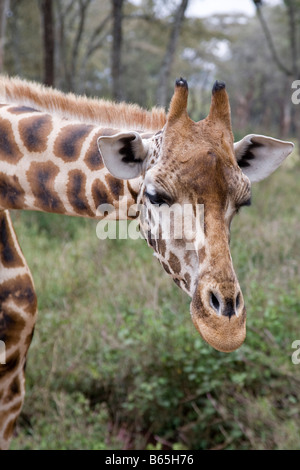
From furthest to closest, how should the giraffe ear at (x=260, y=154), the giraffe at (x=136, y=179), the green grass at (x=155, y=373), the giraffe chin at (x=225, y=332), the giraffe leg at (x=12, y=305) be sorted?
the green grass at (x=155, y=373), the giraffe leg at (x=12, y=305), the giraffe ear at (x=260, y=154), the giraffe at (x=136, y=179), the giraffe chin at (x=225, y=332)

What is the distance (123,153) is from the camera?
7.68ft

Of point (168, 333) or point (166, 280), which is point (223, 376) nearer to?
point (168, 333)

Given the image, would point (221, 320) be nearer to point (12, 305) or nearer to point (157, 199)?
point (157, 199)

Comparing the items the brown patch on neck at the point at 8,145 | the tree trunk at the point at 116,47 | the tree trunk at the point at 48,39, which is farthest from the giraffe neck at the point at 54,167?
the tree trunk at the point at 116,47

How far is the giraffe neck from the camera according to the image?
8.79ft

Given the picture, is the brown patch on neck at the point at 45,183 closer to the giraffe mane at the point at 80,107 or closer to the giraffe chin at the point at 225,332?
the giraffe mane at the point at 80,107

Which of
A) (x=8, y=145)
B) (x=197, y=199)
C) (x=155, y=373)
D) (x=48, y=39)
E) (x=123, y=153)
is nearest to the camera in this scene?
(x=197, y=199)

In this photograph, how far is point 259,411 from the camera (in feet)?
13.2

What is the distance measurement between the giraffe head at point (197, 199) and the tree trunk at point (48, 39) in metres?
8.80

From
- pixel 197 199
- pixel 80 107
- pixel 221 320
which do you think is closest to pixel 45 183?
pixel 80 107

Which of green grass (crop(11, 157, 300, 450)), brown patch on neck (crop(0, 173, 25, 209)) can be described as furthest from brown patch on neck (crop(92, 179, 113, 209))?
green grass (crop(11, 157, 300, 450))

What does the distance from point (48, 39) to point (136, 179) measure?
29.2 ft

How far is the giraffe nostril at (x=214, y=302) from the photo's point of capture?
1.99m

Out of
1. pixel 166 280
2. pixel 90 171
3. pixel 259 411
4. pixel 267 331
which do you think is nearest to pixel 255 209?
pixel 166 280
